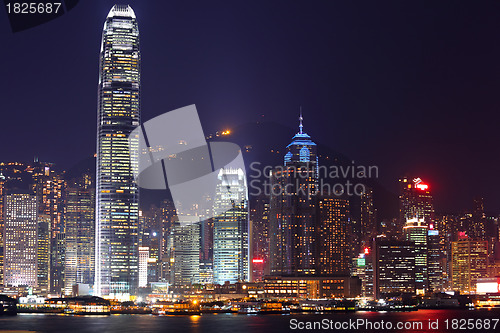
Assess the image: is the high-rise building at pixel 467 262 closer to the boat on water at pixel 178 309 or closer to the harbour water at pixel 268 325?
the boat on water at pixel 178 309

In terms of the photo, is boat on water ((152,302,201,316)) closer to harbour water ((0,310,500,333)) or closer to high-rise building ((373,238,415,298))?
harbour water ((0,310,500,333))

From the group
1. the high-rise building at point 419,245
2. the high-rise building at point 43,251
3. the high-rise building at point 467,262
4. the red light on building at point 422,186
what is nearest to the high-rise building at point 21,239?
the high-rise building at point 43,251

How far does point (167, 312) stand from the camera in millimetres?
138000

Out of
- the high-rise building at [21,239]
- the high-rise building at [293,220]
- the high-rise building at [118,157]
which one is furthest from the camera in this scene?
the high-rise building at [21,239]

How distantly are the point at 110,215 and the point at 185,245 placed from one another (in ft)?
80.9

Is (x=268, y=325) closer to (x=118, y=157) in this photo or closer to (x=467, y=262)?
(x=118, y=157)

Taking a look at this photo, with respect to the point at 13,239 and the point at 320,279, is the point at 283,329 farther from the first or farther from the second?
the point at 13,239

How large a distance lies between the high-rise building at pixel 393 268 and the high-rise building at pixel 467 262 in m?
22.9

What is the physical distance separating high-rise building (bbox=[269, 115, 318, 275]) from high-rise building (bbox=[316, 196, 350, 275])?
2198 mm

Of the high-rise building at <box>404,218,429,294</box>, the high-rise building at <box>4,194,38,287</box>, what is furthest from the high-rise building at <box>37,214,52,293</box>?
the high-rise building at <box>404,218,429,294</box>

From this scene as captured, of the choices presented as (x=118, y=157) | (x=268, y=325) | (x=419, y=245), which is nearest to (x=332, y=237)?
(x=419, y=245)

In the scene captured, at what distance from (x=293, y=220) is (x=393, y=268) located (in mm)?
20349

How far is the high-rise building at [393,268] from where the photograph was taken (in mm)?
167000

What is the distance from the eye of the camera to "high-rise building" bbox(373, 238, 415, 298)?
167000mm
